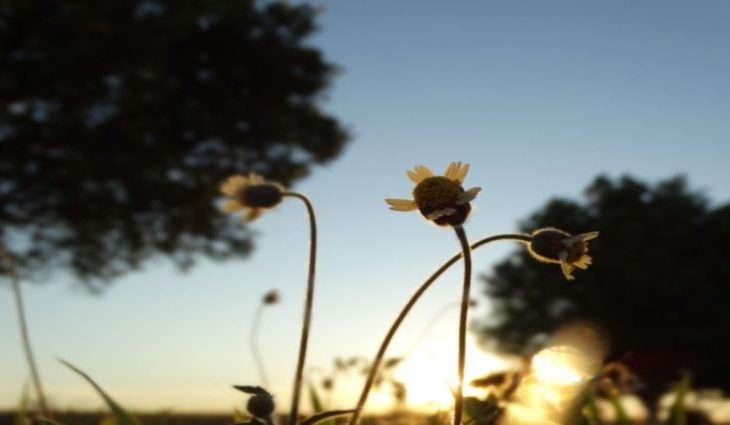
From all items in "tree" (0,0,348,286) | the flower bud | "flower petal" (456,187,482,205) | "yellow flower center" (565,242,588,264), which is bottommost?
the flower bud

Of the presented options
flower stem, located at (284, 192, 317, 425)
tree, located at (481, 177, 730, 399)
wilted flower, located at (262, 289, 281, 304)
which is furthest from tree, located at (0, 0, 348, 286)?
flower stem, located at (284, 192, 317, 425)

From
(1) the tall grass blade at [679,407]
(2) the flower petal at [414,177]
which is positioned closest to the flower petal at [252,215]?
(2) the flower petal at [414,177]

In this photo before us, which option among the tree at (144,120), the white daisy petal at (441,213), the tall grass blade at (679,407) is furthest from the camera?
the tree at (144,120)

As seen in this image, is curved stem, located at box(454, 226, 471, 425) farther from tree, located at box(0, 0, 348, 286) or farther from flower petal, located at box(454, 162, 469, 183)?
tree, located at box(0, 0, 348, 286)

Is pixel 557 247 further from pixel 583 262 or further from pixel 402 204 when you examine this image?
pixel 402 204

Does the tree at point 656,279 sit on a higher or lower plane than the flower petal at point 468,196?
higher

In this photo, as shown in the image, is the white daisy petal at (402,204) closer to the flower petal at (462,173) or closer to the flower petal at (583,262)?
the flower petal at (462,173)
